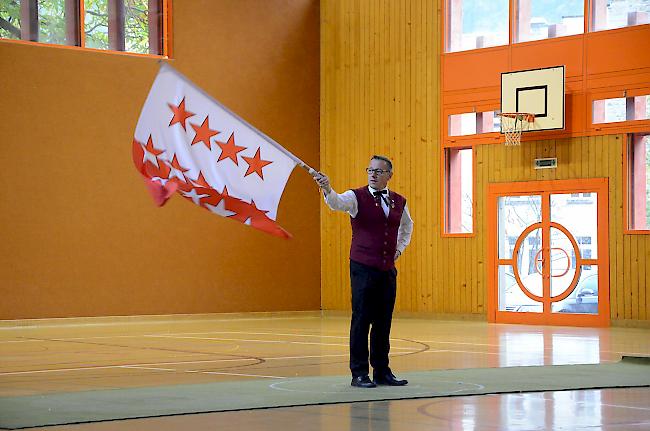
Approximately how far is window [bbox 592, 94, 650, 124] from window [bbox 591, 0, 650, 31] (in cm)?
129

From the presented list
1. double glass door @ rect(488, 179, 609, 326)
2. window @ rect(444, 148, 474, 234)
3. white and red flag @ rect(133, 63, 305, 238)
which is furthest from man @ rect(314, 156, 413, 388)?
window @ rect(444, 148, 474, 234)

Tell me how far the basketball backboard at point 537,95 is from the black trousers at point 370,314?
416 inches

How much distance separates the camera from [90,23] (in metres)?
19.6

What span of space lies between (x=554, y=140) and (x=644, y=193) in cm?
189

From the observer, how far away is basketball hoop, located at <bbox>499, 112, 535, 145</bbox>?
742 inches

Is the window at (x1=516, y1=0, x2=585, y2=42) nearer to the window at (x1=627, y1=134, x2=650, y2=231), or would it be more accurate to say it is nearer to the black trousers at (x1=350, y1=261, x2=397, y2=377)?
the window at (x1=627, y1=134, x2=650, y2=231)

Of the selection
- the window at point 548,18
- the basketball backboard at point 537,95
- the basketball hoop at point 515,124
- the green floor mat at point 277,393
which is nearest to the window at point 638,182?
the basketball backboard at point 537,95

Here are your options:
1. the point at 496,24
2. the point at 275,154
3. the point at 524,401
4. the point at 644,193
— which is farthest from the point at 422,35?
the point at 524,401

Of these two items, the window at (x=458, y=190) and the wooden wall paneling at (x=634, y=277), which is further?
the window at (x=458, y=190)

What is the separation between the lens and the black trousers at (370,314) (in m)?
8.51

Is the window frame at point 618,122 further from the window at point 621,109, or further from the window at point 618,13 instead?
A: the window at point 618,13

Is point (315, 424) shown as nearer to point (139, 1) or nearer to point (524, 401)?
point (524, 401)

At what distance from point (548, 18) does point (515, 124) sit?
2.05 m

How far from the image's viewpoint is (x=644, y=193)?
18078mm
